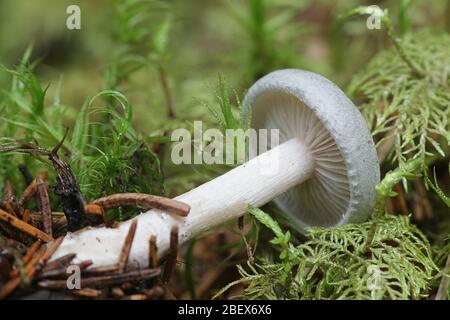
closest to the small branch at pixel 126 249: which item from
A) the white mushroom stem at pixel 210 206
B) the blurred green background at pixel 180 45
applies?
the white mushroom stem at pixel 210 206

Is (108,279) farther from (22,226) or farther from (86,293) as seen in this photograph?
(22,226)

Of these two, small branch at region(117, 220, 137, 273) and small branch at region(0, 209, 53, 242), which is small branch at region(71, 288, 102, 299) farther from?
small branch at region(0, 209, 53, 242)

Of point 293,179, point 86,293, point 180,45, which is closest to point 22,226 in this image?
point 86,293

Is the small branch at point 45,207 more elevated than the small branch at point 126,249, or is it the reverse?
the small branch at point 45,207

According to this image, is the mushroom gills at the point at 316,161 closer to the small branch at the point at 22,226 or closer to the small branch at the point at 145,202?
the small branch at the point at 145,202

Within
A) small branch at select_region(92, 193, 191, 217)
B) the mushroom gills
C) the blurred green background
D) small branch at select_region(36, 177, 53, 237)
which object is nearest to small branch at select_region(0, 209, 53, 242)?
small branch at select_region(36, 177, 53, 237)

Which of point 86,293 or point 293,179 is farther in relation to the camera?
point 293,179

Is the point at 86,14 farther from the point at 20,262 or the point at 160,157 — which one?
the point at 20,262
